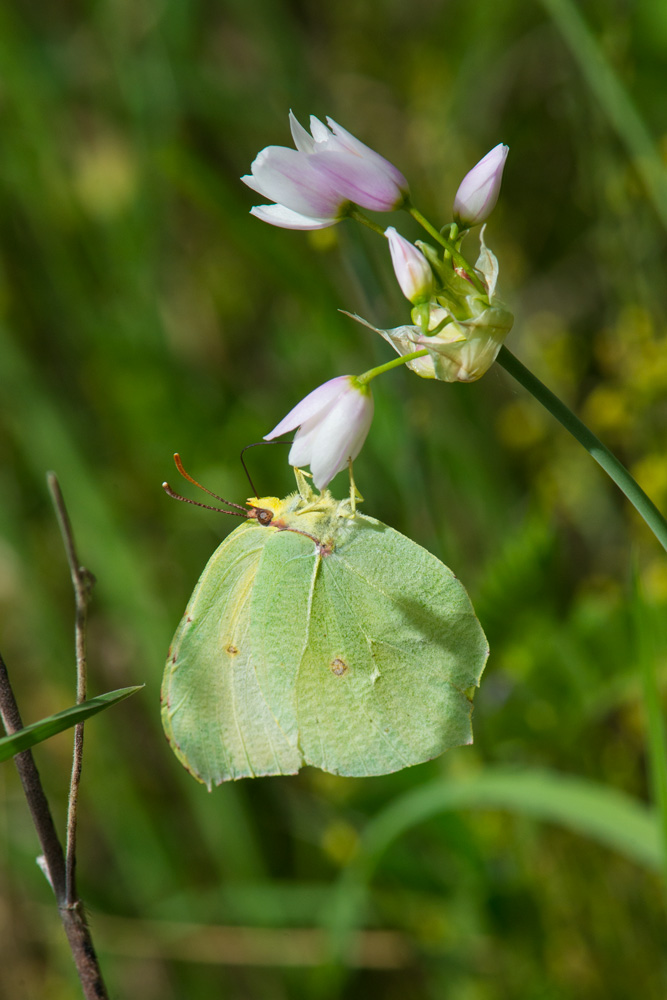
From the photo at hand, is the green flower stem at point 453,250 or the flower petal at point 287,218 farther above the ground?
the flower petal at point 287,218

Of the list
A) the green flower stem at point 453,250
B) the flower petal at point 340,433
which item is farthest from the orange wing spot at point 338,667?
the green flower stem at point 453,250

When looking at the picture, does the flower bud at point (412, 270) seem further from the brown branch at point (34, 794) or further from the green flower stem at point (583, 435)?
the brown branch at point (34, 794)

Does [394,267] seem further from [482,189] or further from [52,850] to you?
[52,850]

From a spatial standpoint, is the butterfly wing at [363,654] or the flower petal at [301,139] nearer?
the flower petal at [301,139]

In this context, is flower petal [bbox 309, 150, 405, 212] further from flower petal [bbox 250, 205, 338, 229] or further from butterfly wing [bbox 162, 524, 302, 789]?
butterfly wing [bbox 162, 524, 302, 789]

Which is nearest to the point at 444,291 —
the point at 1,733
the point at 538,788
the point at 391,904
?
the point at 538,788

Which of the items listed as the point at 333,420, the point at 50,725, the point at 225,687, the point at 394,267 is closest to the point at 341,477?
the point at 225,687

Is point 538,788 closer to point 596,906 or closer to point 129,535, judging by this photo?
point 596,906
